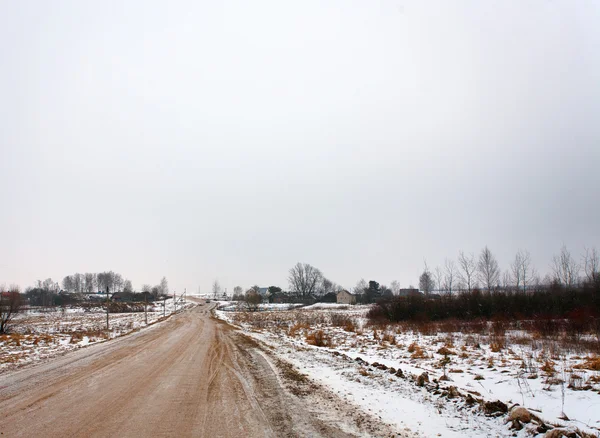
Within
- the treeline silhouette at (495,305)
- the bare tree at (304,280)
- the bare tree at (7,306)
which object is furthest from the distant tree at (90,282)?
the treeline silhouette at (495,305)

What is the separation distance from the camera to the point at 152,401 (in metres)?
8.02

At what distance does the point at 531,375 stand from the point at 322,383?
5.16 m

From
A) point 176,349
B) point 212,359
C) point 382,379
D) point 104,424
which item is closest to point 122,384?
point 104,424

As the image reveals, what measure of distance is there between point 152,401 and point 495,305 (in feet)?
97.2

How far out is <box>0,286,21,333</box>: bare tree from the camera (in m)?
30.6

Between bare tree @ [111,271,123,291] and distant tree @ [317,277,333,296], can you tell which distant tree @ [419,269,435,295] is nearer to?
distant tree @ [317,277,333,296]

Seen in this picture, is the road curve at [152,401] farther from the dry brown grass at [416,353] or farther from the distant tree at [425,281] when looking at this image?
the distant tree at [425,281]

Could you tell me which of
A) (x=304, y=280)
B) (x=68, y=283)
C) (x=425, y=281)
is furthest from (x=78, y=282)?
(x=425, y=281)

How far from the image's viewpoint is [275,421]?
21.9ft

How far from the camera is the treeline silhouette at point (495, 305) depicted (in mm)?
26344

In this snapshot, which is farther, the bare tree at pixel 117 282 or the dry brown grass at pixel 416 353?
the bare tree at pixel 117 282

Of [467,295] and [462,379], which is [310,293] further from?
[462,379]

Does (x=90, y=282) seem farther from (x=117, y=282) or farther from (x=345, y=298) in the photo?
(x=345, y=298)

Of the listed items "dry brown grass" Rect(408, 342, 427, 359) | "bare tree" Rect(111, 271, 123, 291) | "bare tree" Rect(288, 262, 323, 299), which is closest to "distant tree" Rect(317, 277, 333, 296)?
"bare tree" Rect(288, 262, 323, 299)
